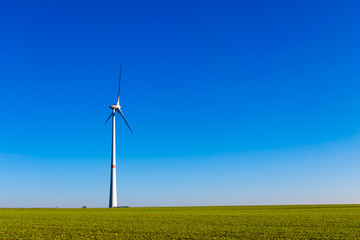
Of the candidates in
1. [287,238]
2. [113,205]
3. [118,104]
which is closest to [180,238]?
[287,238]

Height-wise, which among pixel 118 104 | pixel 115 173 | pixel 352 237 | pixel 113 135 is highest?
pixel 118 104


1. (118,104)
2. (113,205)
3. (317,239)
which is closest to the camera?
(317,239)

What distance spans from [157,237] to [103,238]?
10.4ft

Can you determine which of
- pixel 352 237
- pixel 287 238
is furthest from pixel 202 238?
pixel 352 237

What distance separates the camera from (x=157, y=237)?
63.4 feet

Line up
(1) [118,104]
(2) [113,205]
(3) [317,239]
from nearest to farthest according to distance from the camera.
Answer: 1. (3) [317,239]
2. (2) [113,205]
3. (1) [118,104]

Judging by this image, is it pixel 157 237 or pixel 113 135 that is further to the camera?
pixel 113 135

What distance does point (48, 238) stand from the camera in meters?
18.8

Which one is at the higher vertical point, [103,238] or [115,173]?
[115,173]

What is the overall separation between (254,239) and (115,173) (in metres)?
65.7

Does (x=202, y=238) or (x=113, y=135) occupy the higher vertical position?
(x=113, y=135)

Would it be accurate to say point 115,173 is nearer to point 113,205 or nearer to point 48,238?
point 113,205

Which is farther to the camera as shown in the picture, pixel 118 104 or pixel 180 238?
pixel 118 104

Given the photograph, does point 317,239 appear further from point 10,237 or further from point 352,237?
point 10,237
